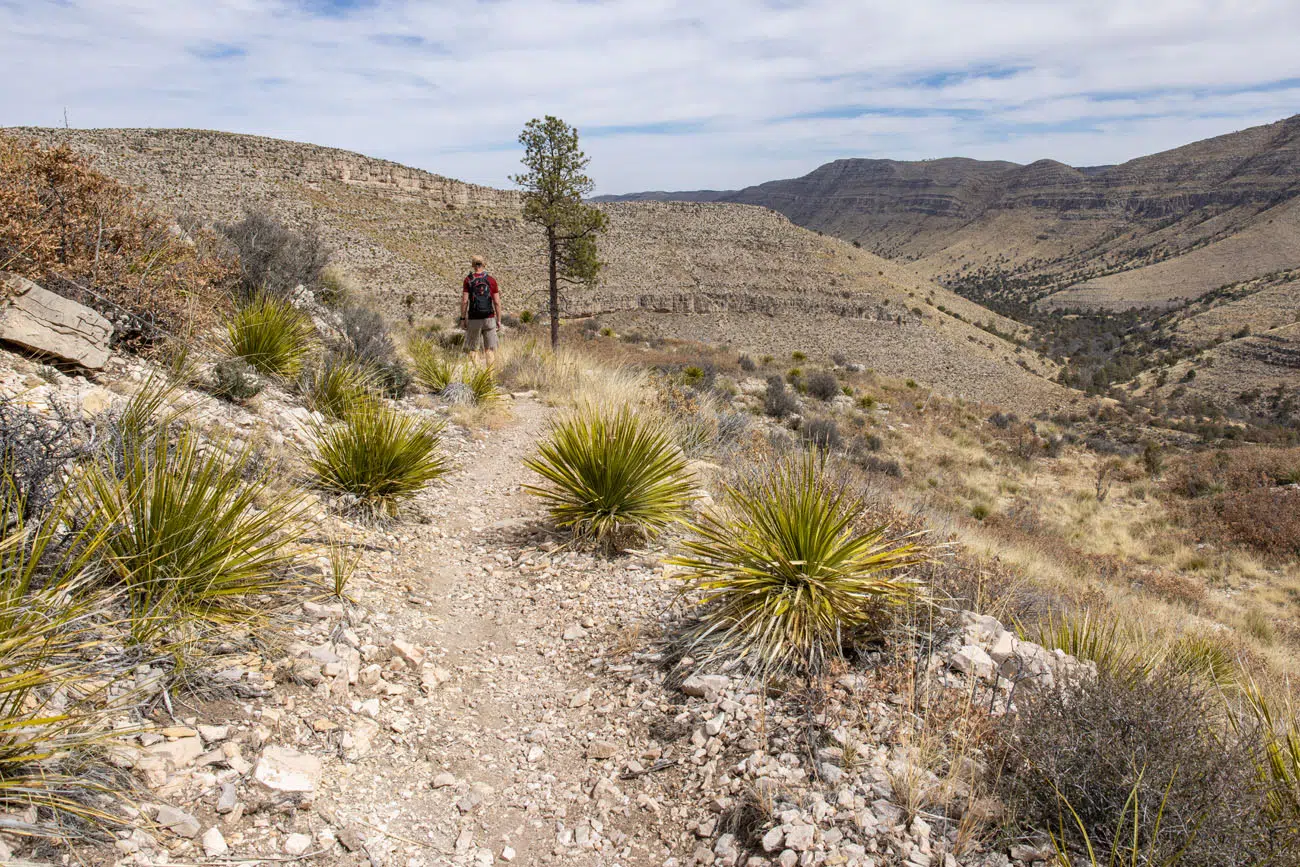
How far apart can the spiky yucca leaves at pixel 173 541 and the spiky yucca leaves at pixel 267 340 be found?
3630 mm

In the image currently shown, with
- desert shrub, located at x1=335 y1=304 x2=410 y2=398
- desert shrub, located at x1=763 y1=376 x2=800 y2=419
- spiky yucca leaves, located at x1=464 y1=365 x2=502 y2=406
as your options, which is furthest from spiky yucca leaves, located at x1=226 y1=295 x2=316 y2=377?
desert shrub, located at x1=763 y1=376 x2=800 y2=419

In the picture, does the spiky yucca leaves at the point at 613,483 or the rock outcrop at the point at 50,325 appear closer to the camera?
the rock outcrop at the point at 50,325

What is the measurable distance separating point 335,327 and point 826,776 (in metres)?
8.81

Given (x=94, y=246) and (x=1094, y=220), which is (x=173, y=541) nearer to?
(x=94, y=246)

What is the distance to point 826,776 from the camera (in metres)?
2.73

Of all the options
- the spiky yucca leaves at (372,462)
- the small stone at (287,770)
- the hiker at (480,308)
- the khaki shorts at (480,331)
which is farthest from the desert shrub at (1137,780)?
the khaki shorts at (480,331)

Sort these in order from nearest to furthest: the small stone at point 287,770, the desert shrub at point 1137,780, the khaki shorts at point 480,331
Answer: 1. the desert shrub at point 1137,780
2. the small stone at point 287,770
3. the khaki shorts at point 480,331

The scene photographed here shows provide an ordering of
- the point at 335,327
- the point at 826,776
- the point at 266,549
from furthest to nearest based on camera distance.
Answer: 1. the point at 335,327
2. the point at 266,549
3. the point at 826,776

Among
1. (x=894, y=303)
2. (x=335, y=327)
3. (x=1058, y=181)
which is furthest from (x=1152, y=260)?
(x=335, y=327)

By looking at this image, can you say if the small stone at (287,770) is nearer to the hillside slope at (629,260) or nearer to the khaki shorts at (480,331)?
the khaki shorts at (480,331)

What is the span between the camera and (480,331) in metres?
10.9

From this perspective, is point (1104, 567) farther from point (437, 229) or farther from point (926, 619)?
point (437, 229)

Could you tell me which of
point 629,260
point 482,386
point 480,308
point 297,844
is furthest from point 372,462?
point 629,260

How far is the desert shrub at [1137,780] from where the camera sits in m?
2.12
